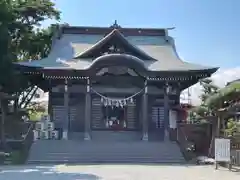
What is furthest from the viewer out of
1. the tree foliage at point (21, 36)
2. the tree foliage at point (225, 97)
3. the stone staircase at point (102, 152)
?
the tree foliage at point (21, 36)

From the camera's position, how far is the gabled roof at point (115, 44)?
74.9ft

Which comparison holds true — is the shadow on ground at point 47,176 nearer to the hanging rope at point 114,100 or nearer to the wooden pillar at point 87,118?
the wooden pillar at point 87,118

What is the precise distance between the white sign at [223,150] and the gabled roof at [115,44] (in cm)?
1054

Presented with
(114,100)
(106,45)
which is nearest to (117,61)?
(106,45)

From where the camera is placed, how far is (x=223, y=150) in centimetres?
1423

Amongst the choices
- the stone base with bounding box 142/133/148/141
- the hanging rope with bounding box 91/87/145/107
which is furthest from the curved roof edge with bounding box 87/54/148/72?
the stone base with bounding box 142/133/148/141

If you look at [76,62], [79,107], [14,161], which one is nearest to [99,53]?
[76,62]

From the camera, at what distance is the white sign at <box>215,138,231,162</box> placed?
14.1 m

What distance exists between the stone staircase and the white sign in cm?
338

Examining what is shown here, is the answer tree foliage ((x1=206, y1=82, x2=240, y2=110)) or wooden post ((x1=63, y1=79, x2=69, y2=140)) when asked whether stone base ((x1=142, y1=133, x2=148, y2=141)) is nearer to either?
wooden post ((x1=63, y1=79, x2=69, y2=140))

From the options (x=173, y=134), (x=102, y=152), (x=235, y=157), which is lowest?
(x=102, y=152)

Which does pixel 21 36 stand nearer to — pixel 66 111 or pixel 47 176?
pixel 66 111

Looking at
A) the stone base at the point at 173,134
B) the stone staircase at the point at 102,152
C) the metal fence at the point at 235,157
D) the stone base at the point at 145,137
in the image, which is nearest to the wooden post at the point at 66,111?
the stone staircase at the point at 102,152

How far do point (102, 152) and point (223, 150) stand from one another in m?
6.21
